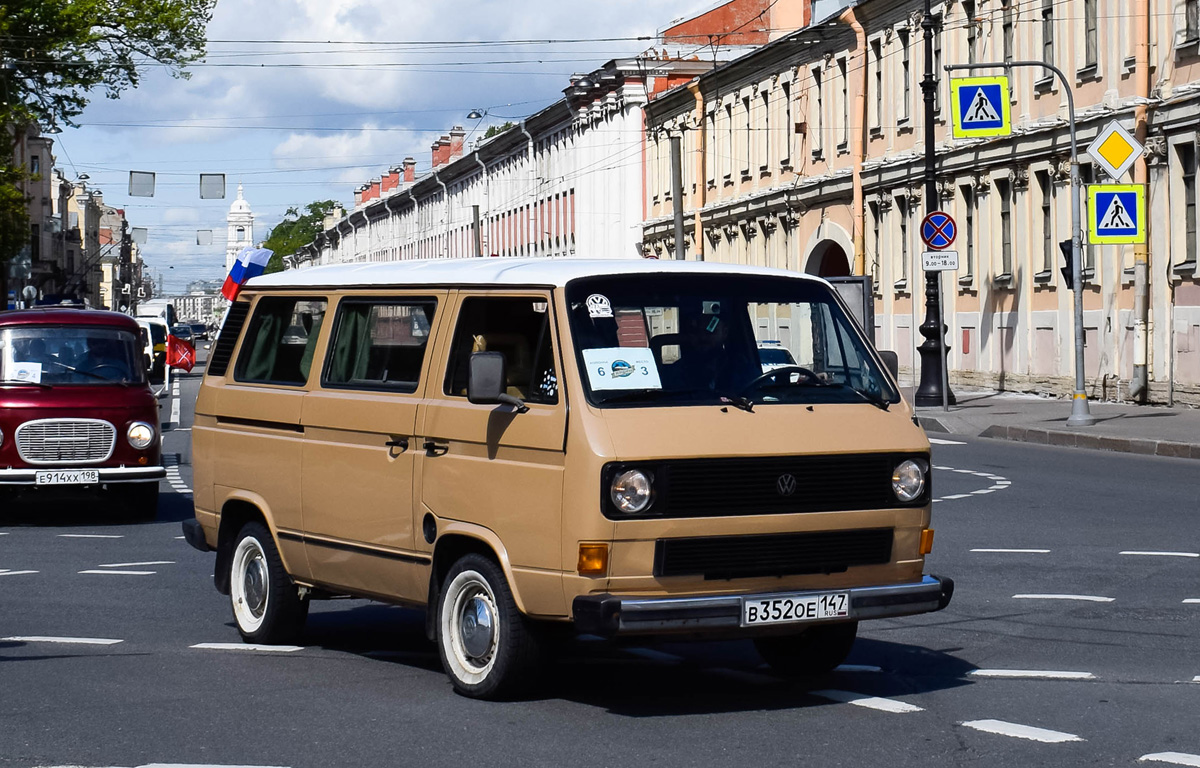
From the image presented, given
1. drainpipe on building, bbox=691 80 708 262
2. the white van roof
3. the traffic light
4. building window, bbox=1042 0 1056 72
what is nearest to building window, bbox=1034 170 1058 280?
building window, bbox=1042 0 1056 72

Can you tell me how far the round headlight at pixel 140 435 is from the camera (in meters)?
17.3

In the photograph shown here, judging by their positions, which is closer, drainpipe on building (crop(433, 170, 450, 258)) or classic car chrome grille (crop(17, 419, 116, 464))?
classic car chrome grille (crop(17, 419, 116, 464))

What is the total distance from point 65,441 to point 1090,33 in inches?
943

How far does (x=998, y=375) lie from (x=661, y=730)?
33366mm

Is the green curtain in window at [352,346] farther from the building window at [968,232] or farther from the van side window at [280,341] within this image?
the building window at [968,232]

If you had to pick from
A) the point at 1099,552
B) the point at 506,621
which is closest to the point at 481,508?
the point at 506,621

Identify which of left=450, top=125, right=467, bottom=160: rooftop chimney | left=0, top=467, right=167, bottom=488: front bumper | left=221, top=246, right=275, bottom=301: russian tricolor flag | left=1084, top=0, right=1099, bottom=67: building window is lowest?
left=0, top=467, right=167, bottom=488: front bumper

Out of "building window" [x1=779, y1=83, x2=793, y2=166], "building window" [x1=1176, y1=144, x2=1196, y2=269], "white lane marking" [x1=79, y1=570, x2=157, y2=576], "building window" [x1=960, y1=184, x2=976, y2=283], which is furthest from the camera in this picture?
"building window" [x1=779, y1=83, x2=793, y2=166]

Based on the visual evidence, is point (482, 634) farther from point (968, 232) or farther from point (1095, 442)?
point (968, 232)

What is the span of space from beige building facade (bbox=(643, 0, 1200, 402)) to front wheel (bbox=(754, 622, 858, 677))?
2412 cm

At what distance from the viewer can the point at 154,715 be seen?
24.1 ft

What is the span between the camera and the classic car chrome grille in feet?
55.5

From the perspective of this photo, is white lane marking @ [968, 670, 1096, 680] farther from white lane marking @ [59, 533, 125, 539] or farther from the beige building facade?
the beige building facade

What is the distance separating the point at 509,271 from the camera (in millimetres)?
7914
